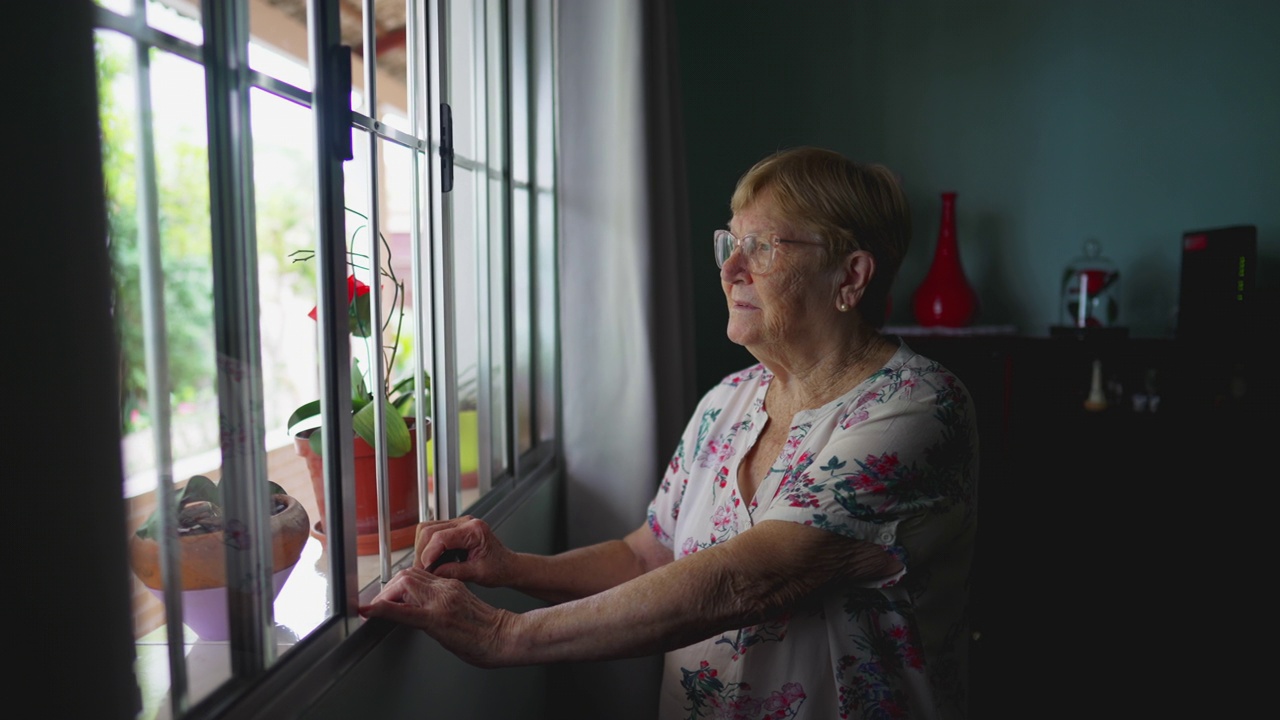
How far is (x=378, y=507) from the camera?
3.76ft

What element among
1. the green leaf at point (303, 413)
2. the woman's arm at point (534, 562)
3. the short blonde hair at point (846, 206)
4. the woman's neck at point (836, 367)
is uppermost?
the short blonde hair at point (846, 206)

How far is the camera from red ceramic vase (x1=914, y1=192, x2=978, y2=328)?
2.63 m

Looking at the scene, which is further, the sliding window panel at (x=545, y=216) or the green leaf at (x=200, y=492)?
the sliding window panel at (x=545, y=216)

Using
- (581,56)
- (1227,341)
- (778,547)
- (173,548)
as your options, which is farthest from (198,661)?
(1227,341)

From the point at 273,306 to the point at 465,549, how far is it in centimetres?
44

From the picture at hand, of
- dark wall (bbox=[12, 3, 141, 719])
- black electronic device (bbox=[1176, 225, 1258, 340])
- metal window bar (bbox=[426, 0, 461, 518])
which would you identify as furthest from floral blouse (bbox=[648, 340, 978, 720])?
black electronic device (bbox=[1176, 225, 1258, 340])

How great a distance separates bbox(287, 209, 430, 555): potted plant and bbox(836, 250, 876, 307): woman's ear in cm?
64

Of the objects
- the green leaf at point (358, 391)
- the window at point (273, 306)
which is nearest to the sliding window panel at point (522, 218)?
the window at point (273, 306)

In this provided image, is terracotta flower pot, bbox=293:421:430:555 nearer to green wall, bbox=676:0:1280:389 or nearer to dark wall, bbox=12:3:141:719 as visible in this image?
dark wall, bbox=12:3:141:719

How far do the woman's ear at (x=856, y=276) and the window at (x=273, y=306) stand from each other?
61 cm

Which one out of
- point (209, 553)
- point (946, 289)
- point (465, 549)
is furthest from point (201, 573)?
point (946, 289)

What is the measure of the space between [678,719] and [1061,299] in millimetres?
2173

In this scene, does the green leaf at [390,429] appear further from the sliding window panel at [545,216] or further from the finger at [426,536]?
the sliding window panel at [545,216]

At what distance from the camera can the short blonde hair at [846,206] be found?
3.87ft
